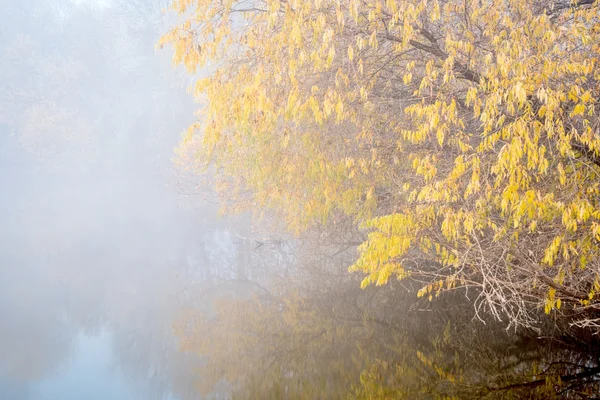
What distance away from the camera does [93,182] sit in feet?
157

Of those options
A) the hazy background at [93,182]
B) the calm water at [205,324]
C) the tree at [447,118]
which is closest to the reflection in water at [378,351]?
the calm water at [205,324]

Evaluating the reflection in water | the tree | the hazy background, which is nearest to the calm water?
the reflection in water

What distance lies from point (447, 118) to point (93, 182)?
48600 millimetres

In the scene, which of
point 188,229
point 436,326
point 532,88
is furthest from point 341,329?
point 188,229

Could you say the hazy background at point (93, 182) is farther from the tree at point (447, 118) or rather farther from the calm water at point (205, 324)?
the tree at point (447, 118)

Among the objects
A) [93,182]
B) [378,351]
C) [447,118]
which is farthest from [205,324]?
[93,182]

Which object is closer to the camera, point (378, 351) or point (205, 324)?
point (378, 351)

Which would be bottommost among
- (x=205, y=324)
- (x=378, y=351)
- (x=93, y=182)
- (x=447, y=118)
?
(x=93, y=182)

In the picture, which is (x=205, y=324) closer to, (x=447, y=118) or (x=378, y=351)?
(x=378, y=351)

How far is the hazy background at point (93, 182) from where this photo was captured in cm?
1485

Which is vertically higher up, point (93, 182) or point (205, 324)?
point (205, 324)

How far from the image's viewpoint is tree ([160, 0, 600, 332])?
204 inches

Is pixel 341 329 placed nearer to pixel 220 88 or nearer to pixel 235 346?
pixel 235 346

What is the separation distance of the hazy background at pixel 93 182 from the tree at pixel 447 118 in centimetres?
732
